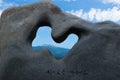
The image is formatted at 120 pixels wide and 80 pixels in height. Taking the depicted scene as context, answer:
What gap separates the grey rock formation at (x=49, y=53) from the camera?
205 inches

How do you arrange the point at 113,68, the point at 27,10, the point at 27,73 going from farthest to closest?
the point at 27,10 → the point at 27,73 → the point at 113,68

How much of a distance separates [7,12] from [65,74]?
4.76 ft

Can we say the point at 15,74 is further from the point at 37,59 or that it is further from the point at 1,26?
the point at 1,26

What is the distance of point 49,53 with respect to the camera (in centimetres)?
554

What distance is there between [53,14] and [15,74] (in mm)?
910

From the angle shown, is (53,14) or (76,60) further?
(53,14)

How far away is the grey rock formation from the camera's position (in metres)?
5.20

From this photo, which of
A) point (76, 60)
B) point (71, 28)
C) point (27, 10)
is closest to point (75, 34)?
point (71, 28)

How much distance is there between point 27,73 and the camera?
18.0ft

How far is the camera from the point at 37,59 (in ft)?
18.1

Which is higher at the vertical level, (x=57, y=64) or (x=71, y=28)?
(x=71, y=28)

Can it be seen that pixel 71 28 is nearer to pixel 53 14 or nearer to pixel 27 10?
pixel 53 14

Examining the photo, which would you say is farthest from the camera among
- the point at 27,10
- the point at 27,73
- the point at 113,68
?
the point at 27,10

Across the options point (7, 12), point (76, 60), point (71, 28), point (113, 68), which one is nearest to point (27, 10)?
point (7, 12)
